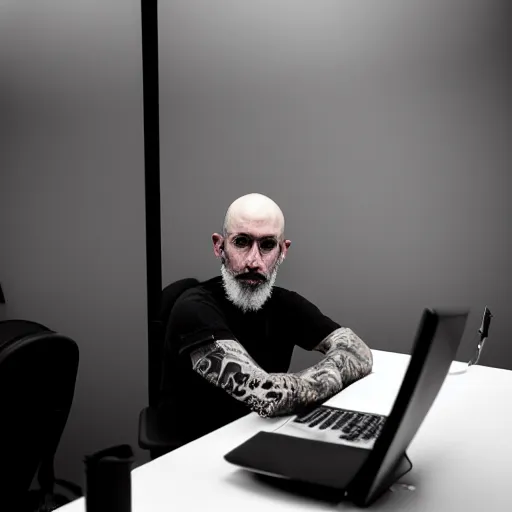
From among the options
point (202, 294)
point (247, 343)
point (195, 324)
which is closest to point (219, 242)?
point (202, 294)

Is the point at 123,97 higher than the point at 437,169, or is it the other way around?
the point at 123,97

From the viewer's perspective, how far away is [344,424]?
115 centimetres

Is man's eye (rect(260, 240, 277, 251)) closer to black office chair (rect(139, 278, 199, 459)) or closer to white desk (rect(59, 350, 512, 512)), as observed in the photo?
black office chair (rect(139, 278, 199, 459))

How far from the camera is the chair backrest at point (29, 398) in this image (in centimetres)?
126

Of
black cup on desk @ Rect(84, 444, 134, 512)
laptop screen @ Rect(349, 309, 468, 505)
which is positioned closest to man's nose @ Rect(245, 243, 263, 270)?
laptop screen @ Rect(349, 309, 468, 505)

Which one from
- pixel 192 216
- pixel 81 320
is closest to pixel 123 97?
pixel 192 216

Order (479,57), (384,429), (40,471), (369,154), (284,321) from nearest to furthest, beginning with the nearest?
(384,429) < (40,471) < (284,321) < (479,57) < (369,154)

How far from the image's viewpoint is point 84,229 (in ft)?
9.35

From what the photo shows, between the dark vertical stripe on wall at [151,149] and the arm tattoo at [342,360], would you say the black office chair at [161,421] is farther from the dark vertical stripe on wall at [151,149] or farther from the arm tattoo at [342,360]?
the dark vertical stripe on wall at [151,149]

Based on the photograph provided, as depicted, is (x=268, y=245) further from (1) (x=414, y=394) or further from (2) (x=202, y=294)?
(1) (x=414, y=394)

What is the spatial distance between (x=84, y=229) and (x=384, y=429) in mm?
2402

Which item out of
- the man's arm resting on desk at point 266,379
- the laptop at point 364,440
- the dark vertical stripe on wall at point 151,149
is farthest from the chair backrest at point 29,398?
the dark vertical stripe on wall at point 151,149

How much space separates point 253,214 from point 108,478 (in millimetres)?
1361

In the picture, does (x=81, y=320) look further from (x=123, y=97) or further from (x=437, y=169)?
(x=437, y=169)
